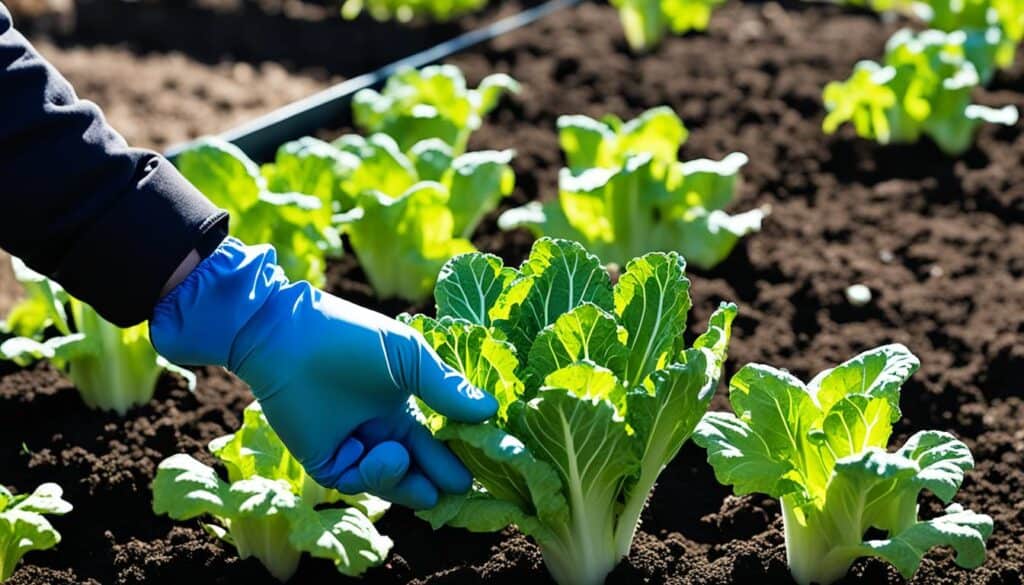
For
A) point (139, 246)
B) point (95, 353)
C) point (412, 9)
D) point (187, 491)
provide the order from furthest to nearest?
point (412, 9)
point (95, 353)
point (187, 491)
point (139, 246)

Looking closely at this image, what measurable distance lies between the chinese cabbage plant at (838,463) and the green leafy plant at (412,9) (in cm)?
376

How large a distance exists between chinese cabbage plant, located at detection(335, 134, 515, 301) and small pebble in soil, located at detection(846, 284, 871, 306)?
103 centimetres

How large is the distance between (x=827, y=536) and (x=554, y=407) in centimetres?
64

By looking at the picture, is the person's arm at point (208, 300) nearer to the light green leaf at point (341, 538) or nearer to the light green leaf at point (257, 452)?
the light green leaf at point (341, 538)

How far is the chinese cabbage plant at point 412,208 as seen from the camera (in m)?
3.69

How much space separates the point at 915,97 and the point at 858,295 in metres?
1.10

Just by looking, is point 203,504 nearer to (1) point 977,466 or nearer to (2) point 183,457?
(2) point 183,457

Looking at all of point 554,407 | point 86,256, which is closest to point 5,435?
point 86,256

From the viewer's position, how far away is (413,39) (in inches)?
236

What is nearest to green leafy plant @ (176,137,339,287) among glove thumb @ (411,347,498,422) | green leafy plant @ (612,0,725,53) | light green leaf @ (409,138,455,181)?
light green leaf @ (409,138,455,181)

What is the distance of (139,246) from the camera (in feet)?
8.14

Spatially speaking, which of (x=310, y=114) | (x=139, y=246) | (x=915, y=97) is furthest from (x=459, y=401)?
(x=915, y=97)

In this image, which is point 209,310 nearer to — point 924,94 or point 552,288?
point 552,288

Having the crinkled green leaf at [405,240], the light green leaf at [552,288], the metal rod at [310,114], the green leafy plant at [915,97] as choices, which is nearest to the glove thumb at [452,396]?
the light green leaf at [552,288]
